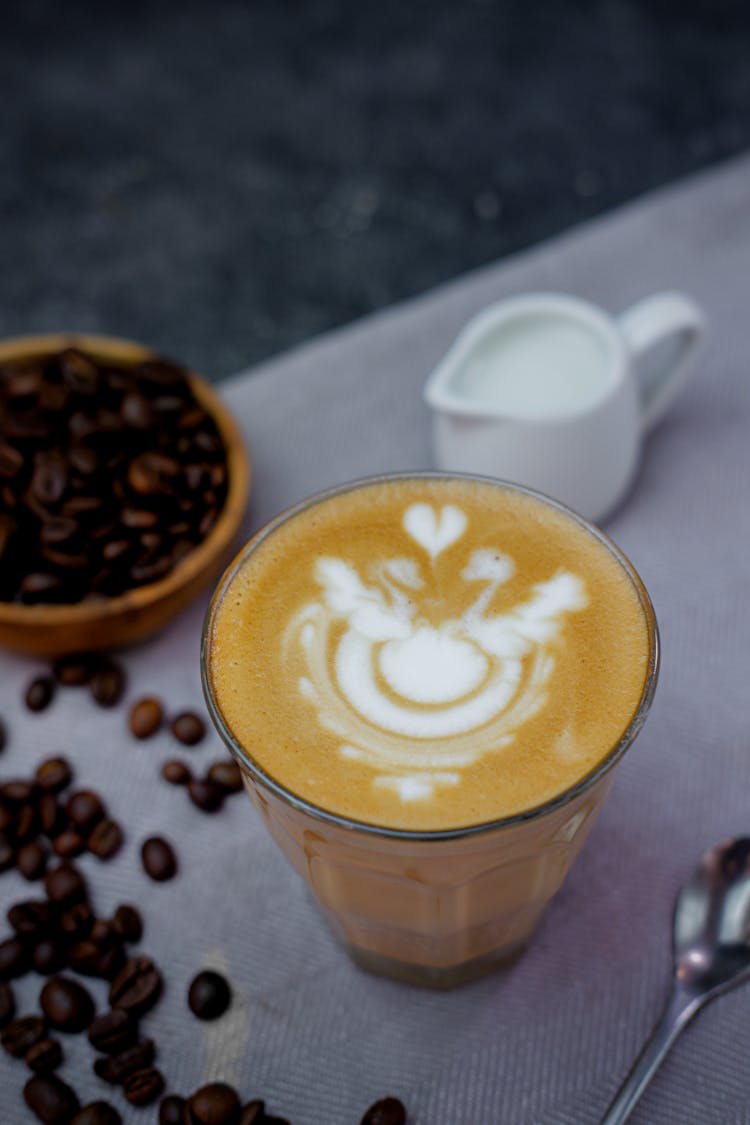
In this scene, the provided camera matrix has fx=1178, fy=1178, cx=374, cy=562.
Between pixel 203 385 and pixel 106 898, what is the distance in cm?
63

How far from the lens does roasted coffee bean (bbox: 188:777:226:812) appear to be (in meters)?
1.22

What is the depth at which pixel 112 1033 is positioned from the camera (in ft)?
3.47

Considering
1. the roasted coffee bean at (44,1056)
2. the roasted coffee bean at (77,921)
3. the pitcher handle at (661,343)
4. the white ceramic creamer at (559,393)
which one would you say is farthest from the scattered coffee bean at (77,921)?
the pitcher handle at (661,343)

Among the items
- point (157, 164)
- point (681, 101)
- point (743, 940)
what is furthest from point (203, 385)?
point (681, 101)

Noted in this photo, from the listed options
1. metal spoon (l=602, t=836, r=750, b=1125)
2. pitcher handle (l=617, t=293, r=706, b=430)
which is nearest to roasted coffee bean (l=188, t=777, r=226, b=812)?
metal spoon (l=602, t=836, r=750, b=1125)

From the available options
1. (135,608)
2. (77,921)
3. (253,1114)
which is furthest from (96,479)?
(253,1114)

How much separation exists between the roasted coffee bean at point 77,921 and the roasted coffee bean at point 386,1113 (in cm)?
32

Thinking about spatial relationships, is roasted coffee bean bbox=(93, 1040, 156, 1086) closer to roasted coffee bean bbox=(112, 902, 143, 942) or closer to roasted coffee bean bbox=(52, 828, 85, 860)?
roasted coffee bean bbox=(112, 902, 143, 942)

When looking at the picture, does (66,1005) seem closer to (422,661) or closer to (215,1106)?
(215,1106)

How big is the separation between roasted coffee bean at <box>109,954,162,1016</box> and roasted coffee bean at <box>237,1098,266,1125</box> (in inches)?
5.6

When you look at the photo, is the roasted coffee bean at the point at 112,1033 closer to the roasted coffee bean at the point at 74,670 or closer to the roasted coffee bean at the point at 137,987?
the roasted coffee bean at the point at 137,987

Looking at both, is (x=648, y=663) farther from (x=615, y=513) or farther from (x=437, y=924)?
(x=615, y=513)

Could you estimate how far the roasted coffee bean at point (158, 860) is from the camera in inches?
46.1

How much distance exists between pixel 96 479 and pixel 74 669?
8.5 inches
